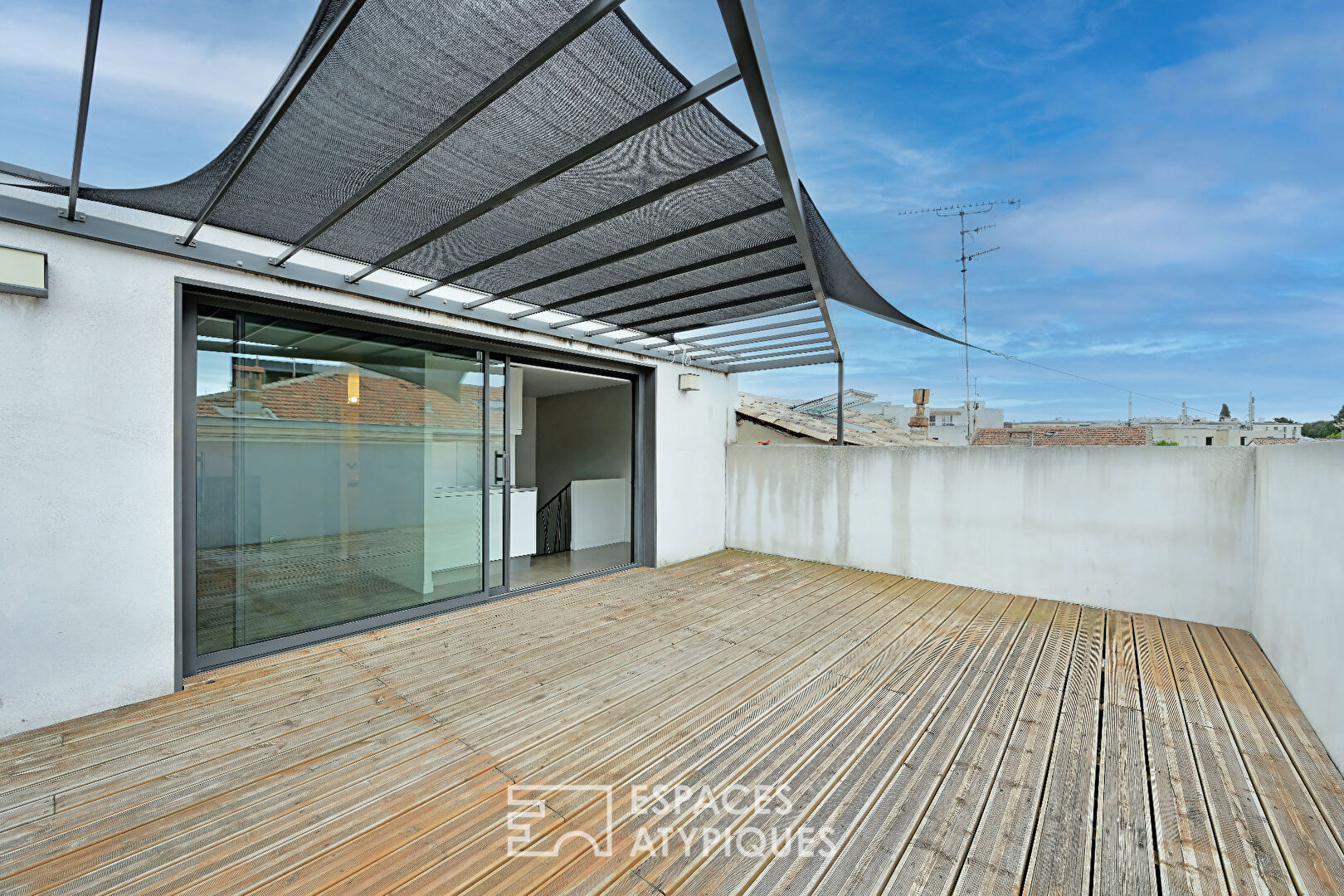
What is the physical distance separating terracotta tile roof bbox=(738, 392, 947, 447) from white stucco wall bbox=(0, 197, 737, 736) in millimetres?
6429

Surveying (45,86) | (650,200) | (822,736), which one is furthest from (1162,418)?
(45,86)

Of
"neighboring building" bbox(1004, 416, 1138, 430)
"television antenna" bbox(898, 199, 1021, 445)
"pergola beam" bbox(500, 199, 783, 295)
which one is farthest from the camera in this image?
"neighboring building" bbox(1004, 416, 1138, 430)

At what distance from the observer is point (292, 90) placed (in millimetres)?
1722

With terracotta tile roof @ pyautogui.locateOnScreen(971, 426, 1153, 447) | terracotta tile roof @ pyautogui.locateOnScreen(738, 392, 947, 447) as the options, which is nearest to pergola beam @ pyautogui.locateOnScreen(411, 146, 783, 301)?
terracotta tile roof @ pyautogui.locateOnScreen(738, 392, 947, 447)

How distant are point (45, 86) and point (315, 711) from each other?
274 centimetres

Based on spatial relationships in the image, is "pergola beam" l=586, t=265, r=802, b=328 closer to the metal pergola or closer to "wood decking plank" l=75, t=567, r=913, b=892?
the metal pergola

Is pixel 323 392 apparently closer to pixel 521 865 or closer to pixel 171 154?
pixel 171 154

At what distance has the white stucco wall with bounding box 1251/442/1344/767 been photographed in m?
2.38

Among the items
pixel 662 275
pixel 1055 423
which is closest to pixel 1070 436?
pixel 1055 423

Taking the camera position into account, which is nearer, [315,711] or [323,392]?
[315,711]

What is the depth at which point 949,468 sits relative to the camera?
5.32 metres

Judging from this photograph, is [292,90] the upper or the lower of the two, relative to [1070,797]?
upper

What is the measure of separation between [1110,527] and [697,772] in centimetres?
442

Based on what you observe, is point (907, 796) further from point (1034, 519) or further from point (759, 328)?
point (1034, 519)
